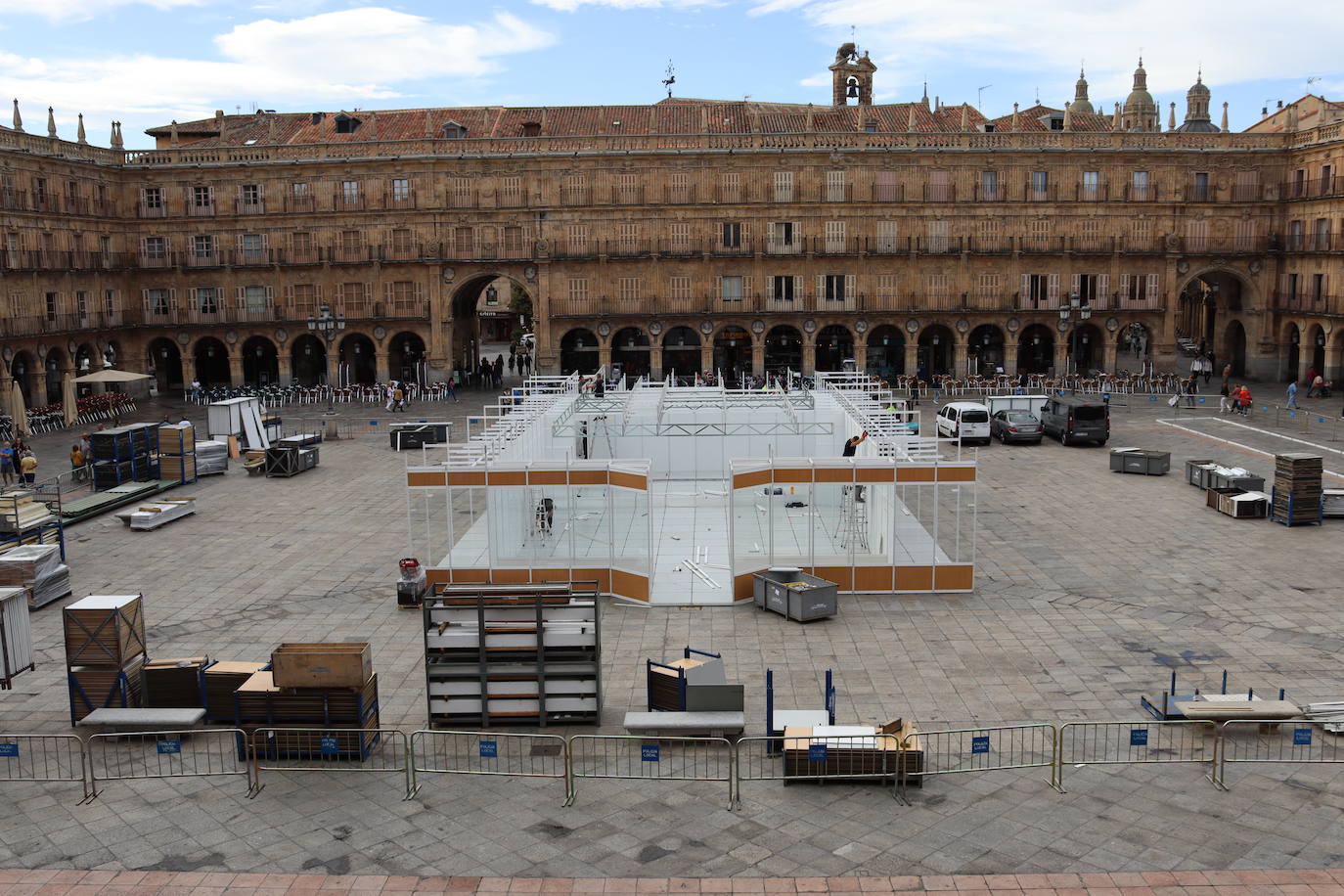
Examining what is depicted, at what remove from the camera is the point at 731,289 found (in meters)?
60.2

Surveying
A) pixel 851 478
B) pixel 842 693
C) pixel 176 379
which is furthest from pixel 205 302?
pixel 842 693

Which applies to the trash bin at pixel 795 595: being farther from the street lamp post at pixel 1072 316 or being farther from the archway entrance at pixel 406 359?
the archway entrance at pixel 406 359

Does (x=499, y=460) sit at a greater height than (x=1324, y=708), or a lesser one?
greater

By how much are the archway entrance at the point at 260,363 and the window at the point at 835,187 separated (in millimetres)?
30169

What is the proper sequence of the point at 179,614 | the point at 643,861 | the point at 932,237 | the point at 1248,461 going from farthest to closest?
the point at 932,237, the point at 1248,461, the point at 179,614, the point at 643,861

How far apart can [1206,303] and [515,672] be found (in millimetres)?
72596

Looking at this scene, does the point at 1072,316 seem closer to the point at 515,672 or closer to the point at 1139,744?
the point at 1139,744

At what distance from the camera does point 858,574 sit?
23.0 metres

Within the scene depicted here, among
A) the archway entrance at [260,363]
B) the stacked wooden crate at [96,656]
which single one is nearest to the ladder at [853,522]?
the stacked wooden crate at [96,656]

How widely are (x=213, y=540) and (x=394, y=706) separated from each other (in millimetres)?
13001

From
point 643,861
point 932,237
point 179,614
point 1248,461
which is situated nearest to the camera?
point 643,861

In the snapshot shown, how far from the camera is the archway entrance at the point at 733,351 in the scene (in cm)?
6219

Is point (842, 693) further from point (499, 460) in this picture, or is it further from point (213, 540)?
point (213, 540)

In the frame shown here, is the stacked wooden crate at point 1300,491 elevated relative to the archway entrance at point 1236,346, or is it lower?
lower
